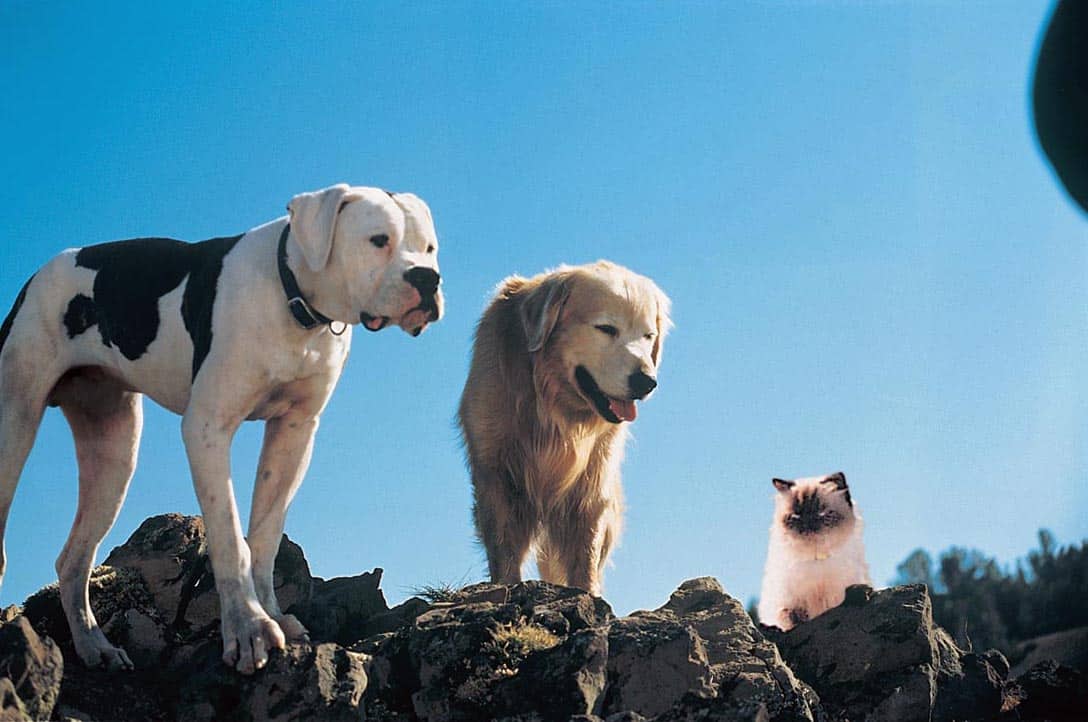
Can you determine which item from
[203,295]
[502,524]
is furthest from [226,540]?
[502,524]

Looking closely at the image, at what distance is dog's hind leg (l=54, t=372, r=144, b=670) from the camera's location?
6832mm

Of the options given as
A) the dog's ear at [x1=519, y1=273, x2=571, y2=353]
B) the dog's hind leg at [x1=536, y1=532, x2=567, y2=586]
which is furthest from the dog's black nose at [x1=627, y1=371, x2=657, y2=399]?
the dog's hind leg at [x1=536, y1=532, x2=567, y2=586]

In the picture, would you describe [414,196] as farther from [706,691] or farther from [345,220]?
[706,691]

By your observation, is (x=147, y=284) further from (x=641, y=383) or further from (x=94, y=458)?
(x=641, y=383)

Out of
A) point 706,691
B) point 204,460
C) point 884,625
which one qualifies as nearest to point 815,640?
point 884,625

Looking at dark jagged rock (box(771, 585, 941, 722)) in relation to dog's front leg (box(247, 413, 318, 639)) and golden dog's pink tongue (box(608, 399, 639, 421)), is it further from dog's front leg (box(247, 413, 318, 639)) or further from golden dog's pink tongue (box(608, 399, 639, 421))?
dog's front leg (box(247, 413, 318, 639))

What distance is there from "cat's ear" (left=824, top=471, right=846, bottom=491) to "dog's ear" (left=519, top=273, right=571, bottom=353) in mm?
2472

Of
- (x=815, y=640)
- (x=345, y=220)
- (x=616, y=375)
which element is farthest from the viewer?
(x=616, y=375)

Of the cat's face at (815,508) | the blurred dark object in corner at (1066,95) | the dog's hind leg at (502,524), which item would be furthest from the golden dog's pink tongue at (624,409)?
the blurred dark object in corner at (1066,95)

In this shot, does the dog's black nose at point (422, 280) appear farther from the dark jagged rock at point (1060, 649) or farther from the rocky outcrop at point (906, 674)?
the rocky outcrop at point (906, 674)

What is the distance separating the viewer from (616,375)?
879 centimetres

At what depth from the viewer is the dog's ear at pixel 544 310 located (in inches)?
354

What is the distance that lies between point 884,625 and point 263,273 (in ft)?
14.8

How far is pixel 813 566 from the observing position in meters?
7.90
